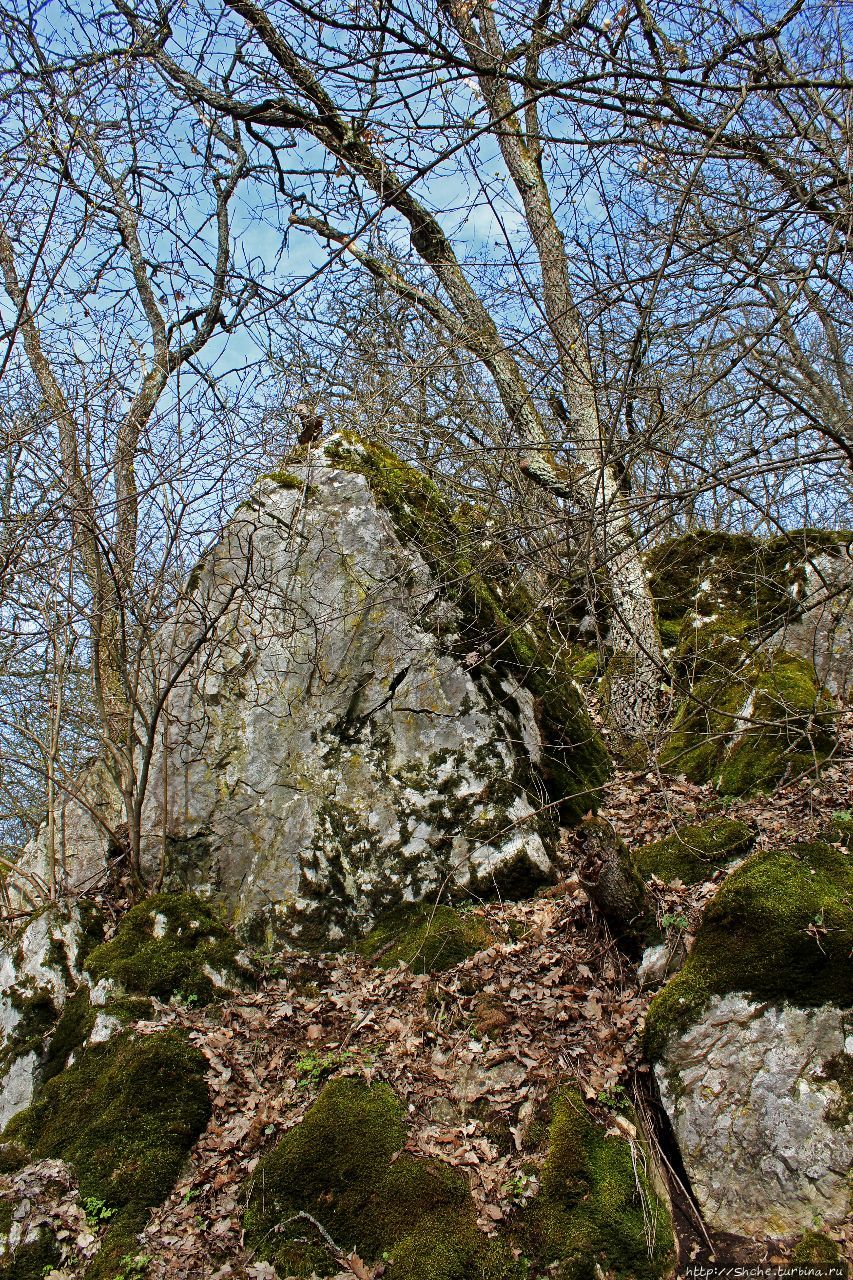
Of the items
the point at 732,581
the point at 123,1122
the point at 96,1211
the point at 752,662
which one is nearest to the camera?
the point at 96,1211

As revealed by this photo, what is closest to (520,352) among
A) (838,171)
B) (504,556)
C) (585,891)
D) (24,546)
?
(504,556)

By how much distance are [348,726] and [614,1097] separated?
110 inches

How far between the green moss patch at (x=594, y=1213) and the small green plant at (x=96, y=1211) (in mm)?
1865

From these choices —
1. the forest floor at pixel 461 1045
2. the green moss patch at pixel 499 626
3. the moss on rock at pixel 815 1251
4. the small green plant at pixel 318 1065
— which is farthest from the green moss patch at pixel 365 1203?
the green moss patch at pixel 499 626

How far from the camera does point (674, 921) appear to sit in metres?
3.93

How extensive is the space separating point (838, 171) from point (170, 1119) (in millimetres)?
5038

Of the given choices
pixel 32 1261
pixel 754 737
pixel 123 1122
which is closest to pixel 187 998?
pixel 123 1122

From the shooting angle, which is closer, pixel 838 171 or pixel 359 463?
pixel 838 171

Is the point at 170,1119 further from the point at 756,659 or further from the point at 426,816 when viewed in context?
the point at 756,659

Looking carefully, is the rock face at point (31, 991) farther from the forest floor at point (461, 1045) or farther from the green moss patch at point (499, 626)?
the green moss patch at point (499, 626)

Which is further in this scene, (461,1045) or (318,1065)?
(318,1065)

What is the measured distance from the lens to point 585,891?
4.11m

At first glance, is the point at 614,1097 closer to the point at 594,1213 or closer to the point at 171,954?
the point at 594,1213

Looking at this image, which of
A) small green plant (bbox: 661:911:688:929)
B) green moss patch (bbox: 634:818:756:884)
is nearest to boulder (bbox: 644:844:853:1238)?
small green plant (bbox: 661:911:688:929)
